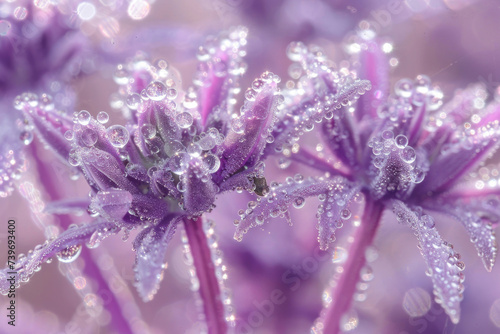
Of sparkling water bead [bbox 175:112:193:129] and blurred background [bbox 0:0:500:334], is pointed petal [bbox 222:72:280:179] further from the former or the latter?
Answer: blurred background [bbox 0:0:500:334]

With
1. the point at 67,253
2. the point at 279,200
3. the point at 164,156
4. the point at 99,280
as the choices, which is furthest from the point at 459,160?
the point at 99,280

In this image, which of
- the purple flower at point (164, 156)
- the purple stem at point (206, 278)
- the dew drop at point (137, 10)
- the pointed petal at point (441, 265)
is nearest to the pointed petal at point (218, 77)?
the purple flower at point (164, 156)

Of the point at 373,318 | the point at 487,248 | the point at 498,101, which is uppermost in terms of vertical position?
the point at 498,101

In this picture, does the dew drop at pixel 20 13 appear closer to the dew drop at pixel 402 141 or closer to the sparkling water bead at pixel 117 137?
the sparkling water bead at pixel 117 137

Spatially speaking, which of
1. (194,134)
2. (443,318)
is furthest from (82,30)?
(443,318)

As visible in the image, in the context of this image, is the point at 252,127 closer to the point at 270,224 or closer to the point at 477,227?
the point at 477,227

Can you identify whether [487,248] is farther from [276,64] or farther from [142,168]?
[276,64]
